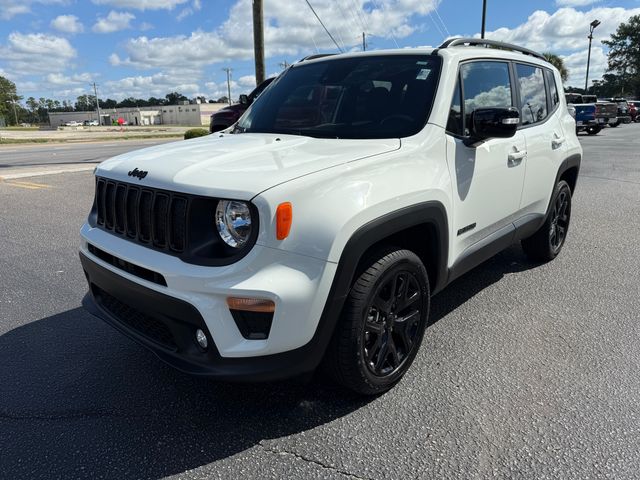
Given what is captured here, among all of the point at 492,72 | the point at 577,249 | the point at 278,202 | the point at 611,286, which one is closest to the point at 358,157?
the point at 278,202

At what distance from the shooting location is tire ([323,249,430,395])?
247cm

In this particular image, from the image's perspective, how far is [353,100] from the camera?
340cm

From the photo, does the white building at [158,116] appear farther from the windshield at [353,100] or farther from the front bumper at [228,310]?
the front bumper at [228,310]

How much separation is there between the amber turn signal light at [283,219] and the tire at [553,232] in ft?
10.8

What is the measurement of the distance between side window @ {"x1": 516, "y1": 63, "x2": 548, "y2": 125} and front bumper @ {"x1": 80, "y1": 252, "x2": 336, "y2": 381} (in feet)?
9.30

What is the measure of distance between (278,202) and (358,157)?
0.60 meters

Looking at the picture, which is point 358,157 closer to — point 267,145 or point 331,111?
point 267,145

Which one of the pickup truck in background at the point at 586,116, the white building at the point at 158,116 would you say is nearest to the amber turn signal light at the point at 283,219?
the pickup truck in background at the point at 586,116

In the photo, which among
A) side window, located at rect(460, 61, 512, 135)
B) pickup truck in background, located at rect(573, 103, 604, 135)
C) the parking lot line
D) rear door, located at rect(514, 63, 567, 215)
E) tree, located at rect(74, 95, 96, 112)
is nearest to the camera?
side window, located at rect(460, 61, 512, 135)

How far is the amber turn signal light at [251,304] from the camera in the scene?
2154 mm

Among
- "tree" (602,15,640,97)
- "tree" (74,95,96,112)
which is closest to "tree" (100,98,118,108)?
"tree" (74,95,96,112)

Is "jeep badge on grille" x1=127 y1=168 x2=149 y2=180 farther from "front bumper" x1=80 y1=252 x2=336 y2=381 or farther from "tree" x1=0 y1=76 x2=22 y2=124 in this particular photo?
"tree" x1=0 y1=76 x2=22 y2=124

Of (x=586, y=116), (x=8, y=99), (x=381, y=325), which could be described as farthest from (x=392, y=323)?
(x=8, y=99)

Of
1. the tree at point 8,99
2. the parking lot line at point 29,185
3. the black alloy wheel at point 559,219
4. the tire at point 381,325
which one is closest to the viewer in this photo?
the tire at point 381,325
